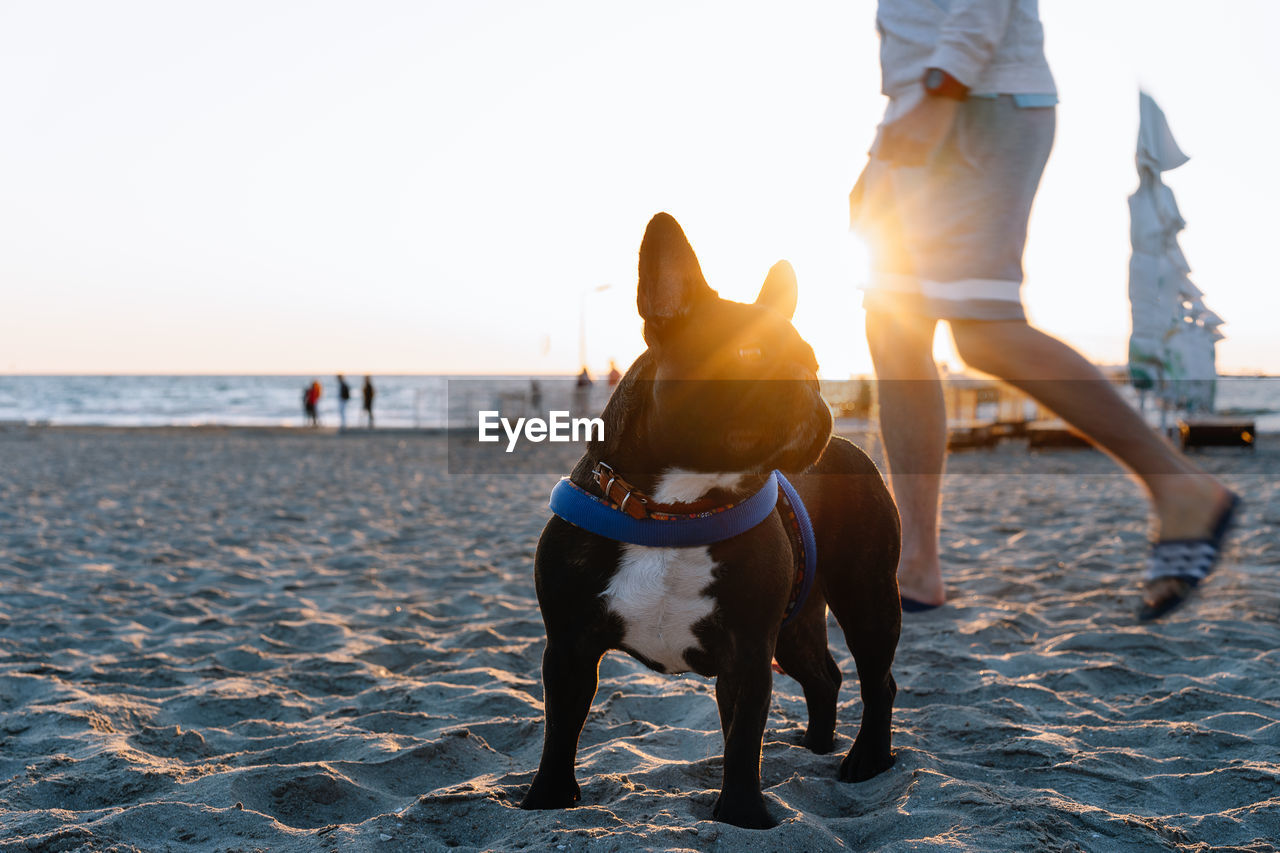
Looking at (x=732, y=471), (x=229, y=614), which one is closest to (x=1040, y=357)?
(x=732, y=471)

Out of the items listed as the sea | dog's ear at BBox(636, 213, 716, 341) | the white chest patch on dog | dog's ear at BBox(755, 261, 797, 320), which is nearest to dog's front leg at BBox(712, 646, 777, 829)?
the white chest patch on dog

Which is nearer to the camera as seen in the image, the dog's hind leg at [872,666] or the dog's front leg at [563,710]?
the dog's front leg at [563,710]

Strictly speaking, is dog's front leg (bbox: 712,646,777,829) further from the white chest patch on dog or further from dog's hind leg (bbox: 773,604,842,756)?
dog's hind leg (bbox: 773,604,842,756)

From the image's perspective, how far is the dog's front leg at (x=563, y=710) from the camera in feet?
6.26

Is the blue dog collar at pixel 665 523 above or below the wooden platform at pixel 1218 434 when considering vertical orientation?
above

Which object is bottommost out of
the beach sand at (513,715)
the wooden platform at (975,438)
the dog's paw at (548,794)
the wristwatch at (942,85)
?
the beach sand at (513,715)

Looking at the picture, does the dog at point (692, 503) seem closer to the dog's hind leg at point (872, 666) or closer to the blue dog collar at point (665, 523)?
the blue dog collar at point (665, 523)

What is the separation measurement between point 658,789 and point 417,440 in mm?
21217

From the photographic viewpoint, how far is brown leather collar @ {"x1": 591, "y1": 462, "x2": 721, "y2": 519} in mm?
1838

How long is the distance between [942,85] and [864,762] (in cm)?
235

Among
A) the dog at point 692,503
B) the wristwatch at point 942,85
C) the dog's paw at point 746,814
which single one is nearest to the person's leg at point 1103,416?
the wristwatch at point 942,85

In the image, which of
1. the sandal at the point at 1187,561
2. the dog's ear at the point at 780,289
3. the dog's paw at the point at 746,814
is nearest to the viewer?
the dog's paw at the point at 746,814

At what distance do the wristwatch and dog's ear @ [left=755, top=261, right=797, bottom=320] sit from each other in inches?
57.1

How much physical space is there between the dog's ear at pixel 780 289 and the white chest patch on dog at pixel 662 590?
0.70 metres
